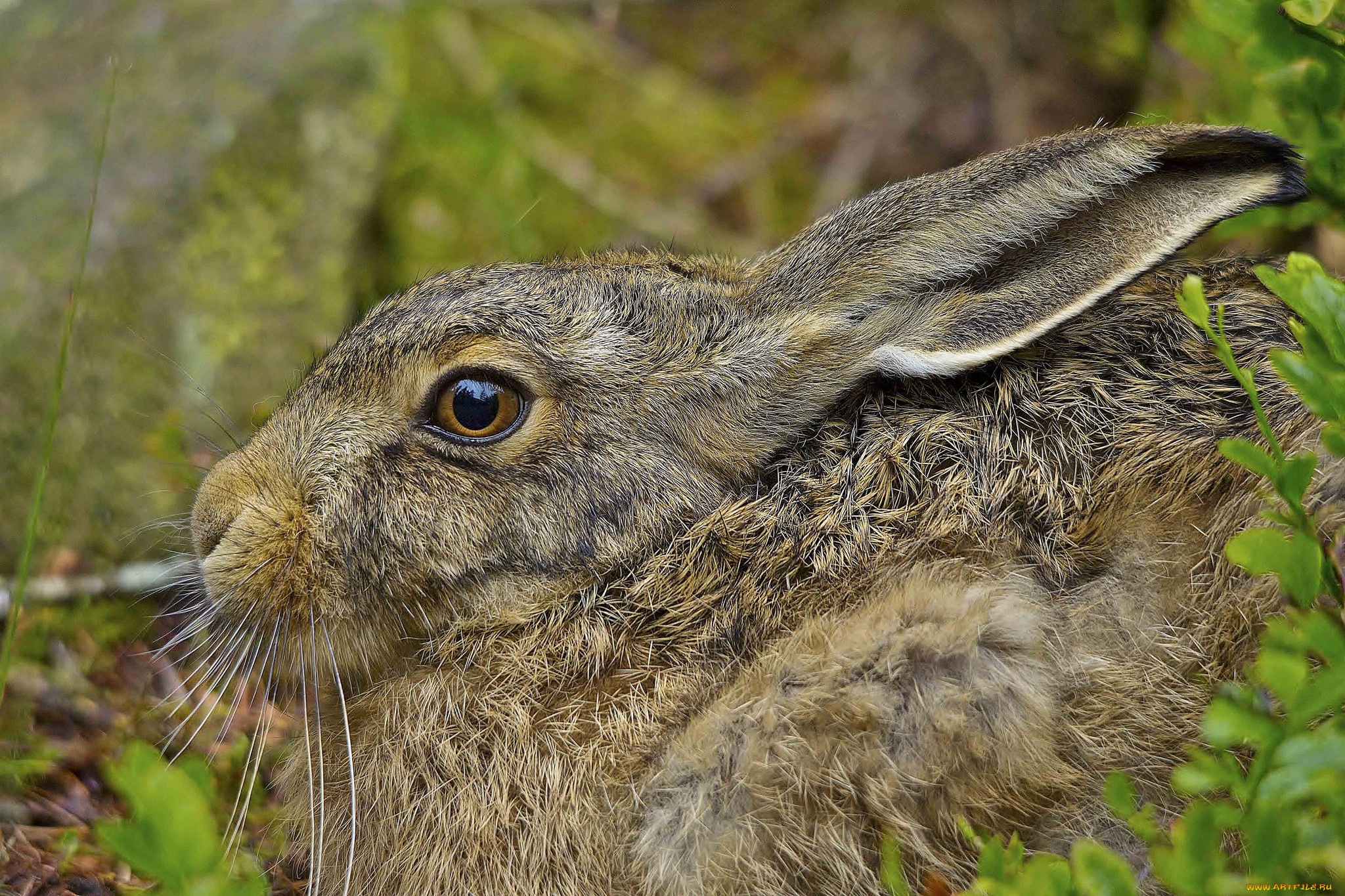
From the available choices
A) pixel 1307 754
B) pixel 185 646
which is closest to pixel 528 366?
pixel 185 646

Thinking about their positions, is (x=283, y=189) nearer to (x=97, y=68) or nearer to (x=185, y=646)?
(x=97, y=68)

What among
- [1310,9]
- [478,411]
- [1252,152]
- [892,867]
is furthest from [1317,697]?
[478,411]

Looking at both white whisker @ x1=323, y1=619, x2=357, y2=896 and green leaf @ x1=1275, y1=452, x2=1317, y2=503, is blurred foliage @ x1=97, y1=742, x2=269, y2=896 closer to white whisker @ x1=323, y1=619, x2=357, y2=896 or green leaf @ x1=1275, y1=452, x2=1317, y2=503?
white whisker @ x1=323, y1=619, x2=357, y2=896

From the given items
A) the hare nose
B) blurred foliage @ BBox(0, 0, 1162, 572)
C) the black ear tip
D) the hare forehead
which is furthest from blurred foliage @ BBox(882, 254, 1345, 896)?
blurred foliage @ BBox(0, 0, 1162, 572)

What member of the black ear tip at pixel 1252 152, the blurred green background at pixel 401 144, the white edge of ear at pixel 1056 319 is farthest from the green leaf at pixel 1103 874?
the blurred green background at pixel 401 144

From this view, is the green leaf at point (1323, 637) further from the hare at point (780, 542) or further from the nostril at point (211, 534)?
the nostril at point (211, 534)

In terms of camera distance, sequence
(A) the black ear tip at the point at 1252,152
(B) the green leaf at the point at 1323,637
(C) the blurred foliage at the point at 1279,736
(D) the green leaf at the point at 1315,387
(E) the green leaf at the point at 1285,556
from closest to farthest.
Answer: (C) the blurred foliage at the point at 1279,736 < (B) the green leaf at the point at 1323,637 < (E) the green leaf at the point at 1285,556 < (D) the green leaf at the point at 1315,387 < (A) the black ear tip at the point at 1252,152

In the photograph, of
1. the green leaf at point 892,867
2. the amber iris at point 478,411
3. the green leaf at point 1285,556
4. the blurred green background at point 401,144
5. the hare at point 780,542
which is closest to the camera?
the green leaf at point 1285,556

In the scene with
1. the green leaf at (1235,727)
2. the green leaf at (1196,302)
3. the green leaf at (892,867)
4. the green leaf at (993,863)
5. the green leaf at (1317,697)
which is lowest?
the green leaf at (892,867)
